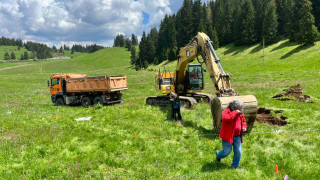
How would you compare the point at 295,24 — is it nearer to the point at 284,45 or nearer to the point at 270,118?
the point at 284,45

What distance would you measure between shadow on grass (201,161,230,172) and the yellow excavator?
262cm

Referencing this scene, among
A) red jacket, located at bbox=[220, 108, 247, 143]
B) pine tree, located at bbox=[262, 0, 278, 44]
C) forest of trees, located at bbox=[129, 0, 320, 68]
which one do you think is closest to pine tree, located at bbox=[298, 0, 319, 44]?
forest of trees, located at bbox=[129, 0, 320, 68]

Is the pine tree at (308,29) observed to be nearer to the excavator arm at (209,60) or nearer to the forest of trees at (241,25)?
the forest of trees at (241,25)

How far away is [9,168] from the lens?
7.43 metres

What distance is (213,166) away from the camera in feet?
25.4

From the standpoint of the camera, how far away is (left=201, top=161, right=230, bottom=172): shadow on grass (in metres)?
7.53

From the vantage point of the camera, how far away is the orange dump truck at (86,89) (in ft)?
68.4

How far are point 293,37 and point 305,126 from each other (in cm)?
6458

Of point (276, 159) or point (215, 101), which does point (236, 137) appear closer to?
point (276, 159)

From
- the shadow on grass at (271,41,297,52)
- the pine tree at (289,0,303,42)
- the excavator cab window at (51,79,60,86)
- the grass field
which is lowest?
the grass field

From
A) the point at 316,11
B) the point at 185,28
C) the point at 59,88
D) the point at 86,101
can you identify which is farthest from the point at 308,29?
the point at 59,88

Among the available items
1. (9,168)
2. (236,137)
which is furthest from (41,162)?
(236,137)

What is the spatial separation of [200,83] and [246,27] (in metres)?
69.0

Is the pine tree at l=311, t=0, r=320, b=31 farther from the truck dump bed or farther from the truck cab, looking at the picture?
the truck cab
